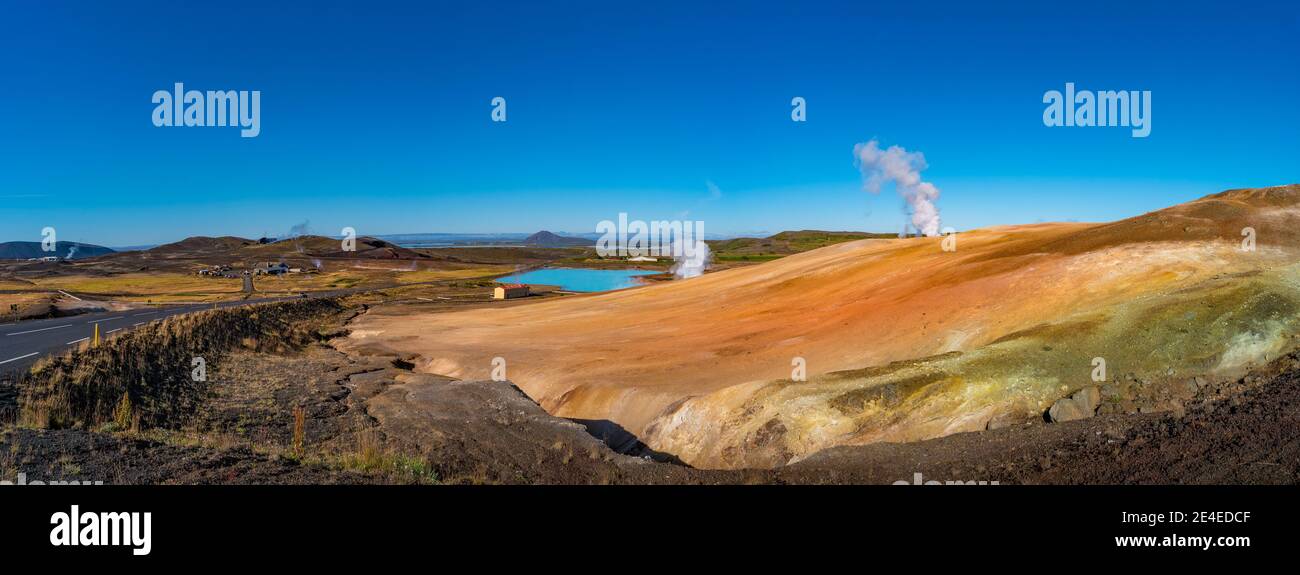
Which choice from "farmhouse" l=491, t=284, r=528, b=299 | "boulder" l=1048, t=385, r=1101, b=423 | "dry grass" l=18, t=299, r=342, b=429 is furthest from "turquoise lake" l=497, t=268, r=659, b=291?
"boulder" l=1048, t=385, r=1101, b=423

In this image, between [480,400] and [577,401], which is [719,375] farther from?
[480,400]

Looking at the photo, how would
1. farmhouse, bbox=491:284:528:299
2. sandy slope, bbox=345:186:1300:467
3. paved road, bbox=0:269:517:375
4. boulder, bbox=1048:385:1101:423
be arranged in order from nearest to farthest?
boulder, bbox=1048:385:1101:423, sandy slope, bbox=345:186:1300:467, paved road, bbox=0:269:517:375, farmhouse, bbox=491:284:528:299

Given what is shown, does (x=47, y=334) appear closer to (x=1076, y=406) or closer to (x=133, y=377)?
(x=133, y=377)

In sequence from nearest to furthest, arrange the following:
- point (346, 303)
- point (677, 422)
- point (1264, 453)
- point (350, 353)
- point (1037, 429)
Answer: point (1264, 453)
point (1037, 429)
point (677, 422)
point (350, 353)
point (346, 303)

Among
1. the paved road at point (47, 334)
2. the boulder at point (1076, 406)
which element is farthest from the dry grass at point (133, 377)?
the boulder at point (1076, 406)

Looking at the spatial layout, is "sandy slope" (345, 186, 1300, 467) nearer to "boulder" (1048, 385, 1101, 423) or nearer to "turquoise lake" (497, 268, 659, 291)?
"boulder" (1048, 385, 1101, 423)

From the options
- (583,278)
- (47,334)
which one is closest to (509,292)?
(47,334)
